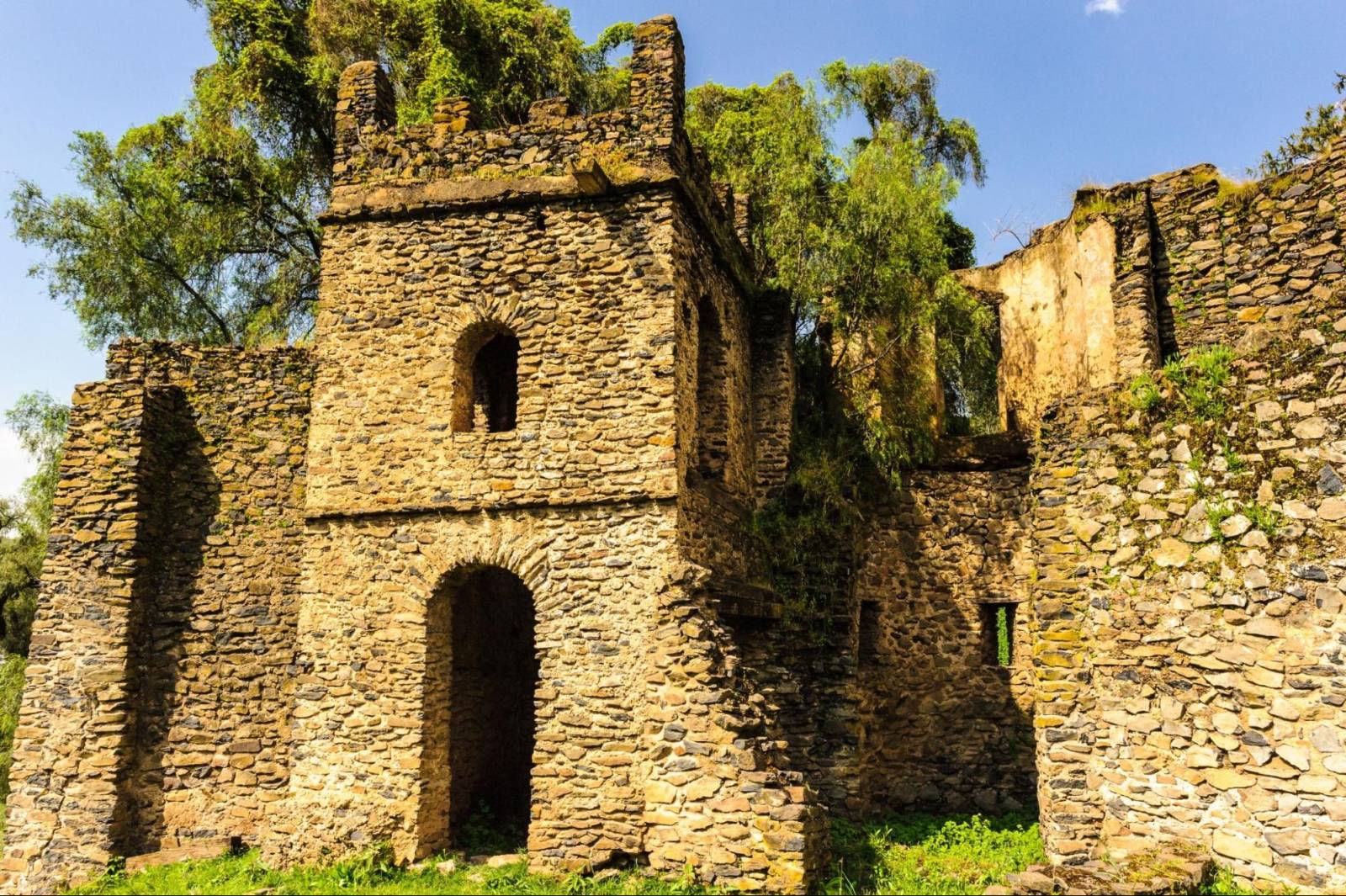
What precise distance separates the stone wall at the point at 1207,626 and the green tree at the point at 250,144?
1400 centimetres

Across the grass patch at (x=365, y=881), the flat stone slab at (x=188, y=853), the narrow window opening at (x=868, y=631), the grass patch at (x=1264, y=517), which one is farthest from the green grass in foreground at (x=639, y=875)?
the grass patch at (x=1264, y=517)

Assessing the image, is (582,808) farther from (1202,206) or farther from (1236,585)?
(1202,206)

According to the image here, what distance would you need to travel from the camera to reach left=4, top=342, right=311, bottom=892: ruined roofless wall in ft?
35.4

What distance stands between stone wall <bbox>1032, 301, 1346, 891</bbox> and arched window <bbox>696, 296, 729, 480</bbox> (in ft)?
13.3

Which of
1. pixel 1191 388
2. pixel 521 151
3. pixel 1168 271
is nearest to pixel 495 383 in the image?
pixel 521 151

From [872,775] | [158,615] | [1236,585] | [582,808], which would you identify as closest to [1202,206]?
[1236,585]

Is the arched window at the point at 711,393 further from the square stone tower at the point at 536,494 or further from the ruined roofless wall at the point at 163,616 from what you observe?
the ruined roofless wall at the point at 163,616

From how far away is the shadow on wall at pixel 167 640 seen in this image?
10961 millimetres

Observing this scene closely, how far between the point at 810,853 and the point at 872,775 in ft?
14.1

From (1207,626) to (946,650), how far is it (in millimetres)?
5306

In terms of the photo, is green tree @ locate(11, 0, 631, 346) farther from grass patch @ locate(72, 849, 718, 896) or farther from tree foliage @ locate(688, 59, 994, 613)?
grass patch @ locate(72, 849, 718, 896)

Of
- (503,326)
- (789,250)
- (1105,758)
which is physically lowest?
(1105,758)

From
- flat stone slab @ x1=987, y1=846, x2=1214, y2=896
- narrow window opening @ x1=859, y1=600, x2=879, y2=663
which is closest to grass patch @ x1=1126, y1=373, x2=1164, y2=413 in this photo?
flat stone slab @ x1=987, y1=846, x2=1214, y2=896

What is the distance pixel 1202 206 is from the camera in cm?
1209
